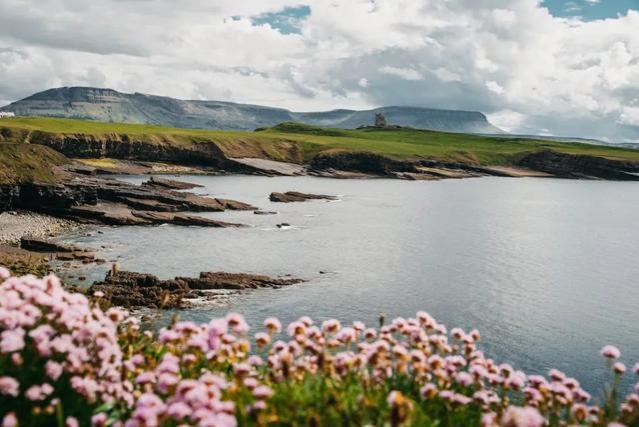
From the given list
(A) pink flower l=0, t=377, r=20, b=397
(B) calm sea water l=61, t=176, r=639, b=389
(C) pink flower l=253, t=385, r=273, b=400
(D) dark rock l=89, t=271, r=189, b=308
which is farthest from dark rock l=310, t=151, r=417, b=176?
(C) pink flower l=253, t=385, r=273, b=400

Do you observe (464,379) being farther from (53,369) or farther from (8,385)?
(8,385)

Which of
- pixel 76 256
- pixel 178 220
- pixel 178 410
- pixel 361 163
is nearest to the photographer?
pixel 178 410

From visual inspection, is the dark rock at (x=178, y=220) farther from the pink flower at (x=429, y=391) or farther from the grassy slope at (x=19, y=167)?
the pink flower at (x=429, y=391)

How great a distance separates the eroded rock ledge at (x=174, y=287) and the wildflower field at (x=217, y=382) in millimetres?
22445

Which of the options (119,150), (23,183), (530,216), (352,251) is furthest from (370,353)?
(119,150)

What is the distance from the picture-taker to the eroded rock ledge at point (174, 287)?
112ft

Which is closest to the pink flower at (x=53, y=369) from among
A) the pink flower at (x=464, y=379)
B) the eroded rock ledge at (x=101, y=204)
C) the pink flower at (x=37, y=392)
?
the pink flower at (x=37, y=392)

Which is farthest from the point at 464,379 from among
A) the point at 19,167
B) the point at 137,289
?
the point at 19,167

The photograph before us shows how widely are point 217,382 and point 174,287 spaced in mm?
30079

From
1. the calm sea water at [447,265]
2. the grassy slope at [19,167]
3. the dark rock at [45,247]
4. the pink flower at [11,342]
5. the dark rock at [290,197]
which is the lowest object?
the calm sea water at [447,265]

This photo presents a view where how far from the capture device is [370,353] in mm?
9953

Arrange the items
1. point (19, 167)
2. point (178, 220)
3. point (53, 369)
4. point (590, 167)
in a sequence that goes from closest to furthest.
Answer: point (53, 369)
point (19, 167)
point (178, 220)
point (590, 167)

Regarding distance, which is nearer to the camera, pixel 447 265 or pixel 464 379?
pixel 464 379

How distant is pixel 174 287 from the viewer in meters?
37.2
